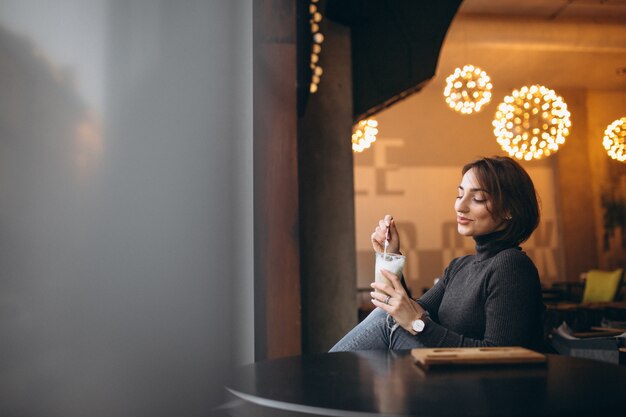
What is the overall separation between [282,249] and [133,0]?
1.08 meters

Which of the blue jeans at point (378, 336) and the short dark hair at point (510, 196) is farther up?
the short dark hair at point (510, 196)

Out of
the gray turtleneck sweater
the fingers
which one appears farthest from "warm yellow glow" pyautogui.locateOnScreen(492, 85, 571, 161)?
the fingers

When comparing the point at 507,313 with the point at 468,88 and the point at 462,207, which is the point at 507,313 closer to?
the point at 462,207

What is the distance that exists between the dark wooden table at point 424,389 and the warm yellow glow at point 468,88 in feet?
15.2

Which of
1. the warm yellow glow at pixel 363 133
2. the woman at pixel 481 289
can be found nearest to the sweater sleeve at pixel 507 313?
the woman at pixel 481 289

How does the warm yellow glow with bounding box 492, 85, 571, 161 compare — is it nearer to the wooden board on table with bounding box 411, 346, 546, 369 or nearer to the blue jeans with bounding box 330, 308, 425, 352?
the blue jeans with bounding box 330, 308, 425, 352

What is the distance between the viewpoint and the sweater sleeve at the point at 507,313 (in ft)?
4.36

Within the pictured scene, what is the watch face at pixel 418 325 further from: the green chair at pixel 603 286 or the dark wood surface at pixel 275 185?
the green chair at pixel 603 286

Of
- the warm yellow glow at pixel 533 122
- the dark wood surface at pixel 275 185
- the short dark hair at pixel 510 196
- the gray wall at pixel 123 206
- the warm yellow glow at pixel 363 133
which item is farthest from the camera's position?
the warm yellow glow at pixel 363 133

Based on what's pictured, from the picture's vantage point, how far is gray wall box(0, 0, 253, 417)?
203cm


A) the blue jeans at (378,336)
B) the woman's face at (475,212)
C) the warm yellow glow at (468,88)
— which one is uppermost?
the warm yellow glow at (468,88)

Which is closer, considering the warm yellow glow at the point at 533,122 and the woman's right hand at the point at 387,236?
the woman's right hand at the point at 387,236

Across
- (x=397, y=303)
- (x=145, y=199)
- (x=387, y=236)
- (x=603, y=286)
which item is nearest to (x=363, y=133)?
(x=603, y=286)

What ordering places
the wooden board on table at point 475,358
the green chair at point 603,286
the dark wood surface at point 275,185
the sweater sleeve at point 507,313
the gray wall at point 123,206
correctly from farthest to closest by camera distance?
the green chair at point 603,286, the dark wood surface at point 275,185, the gray wall at point 123,206, the sweater sleeve at point 507,313, the wooden board on table at point 475,358
